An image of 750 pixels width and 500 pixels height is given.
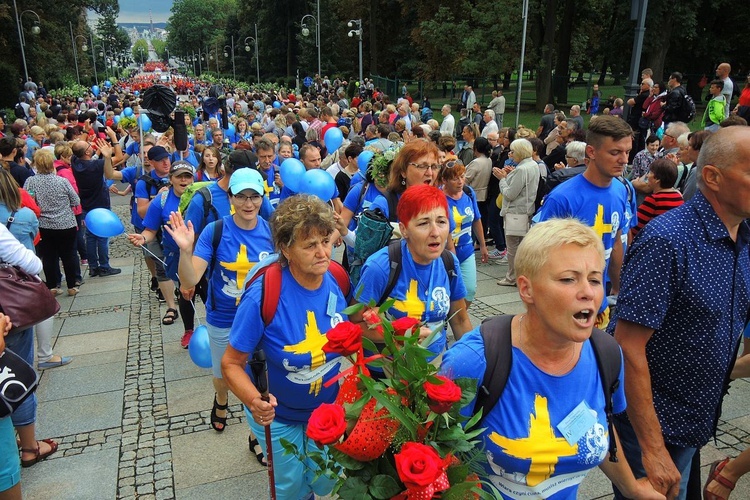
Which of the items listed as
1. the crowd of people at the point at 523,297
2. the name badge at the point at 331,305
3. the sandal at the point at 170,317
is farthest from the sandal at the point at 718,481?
the sandal at the point at 170,317

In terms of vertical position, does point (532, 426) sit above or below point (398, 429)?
below

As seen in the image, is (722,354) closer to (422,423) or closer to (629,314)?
(629,314)

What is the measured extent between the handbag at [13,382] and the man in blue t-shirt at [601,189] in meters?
3.44

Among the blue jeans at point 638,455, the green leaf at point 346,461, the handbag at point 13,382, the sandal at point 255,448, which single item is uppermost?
the green leaf at point 346,461

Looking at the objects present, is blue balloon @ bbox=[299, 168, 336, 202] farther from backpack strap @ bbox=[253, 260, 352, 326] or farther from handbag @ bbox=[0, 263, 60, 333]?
backpack strap @ bbox=[253, 260, 352, 326]

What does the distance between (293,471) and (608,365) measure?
1.67 meters

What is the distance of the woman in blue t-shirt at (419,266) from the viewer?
3.23m

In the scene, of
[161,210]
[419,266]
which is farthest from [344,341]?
[161,210]

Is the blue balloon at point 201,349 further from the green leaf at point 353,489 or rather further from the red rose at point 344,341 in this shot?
the green leaf at point 353,489

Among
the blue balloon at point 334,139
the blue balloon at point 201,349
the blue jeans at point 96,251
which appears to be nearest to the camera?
the blue balloon at point 201,349

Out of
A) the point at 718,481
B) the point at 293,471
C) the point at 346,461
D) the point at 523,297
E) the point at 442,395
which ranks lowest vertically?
the point at 718,481

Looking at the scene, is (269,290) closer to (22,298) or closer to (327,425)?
(327,425)

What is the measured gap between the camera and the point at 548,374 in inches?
81.4

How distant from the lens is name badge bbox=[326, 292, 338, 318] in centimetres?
302
